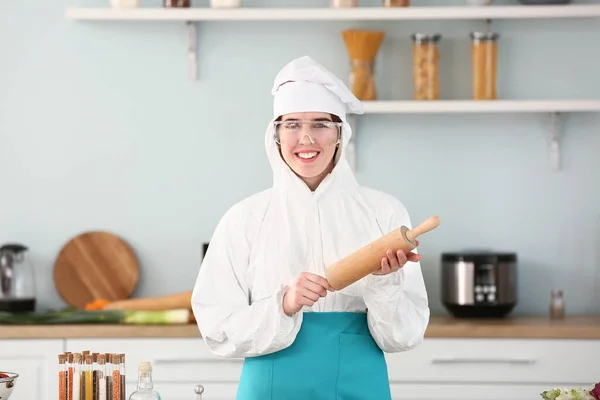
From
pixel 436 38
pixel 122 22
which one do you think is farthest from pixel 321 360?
pixel 122 22

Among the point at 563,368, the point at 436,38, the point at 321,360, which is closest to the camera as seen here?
the point at 321,360

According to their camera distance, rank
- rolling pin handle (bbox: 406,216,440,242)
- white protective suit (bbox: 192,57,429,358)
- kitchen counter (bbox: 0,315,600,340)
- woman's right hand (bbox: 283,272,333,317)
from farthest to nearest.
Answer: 1. kitchen counter (bbox: 0,315,600,340)
2. white protective suit (bbox: 192,57,429,358)
3. woman's right hand (bbox: 283,272,333,317)
4. rolling pin handle (bbox: 406,216,440,242)

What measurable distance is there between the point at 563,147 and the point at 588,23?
1.62 ft

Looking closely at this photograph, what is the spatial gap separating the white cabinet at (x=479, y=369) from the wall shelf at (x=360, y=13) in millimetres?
1191

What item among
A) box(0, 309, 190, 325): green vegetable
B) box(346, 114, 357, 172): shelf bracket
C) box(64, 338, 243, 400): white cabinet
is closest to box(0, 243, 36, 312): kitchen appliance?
box(0, 309, 190, 325): green vegetable

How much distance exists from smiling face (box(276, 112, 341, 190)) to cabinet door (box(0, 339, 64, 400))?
1587 millimetres

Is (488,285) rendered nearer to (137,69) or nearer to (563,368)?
(563,368)

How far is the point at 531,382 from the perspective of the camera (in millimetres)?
3471

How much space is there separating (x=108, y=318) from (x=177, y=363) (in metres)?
0.29

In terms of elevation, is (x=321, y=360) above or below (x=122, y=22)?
below

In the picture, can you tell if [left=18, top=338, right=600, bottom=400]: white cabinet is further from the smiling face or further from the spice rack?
the smiling face

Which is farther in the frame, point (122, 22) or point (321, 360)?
point (122, 22)

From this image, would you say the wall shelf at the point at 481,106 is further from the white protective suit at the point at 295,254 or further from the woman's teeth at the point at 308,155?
the woman's teeth at the point at 308,155

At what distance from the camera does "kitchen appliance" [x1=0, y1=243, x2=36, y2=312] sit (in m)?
3.78
